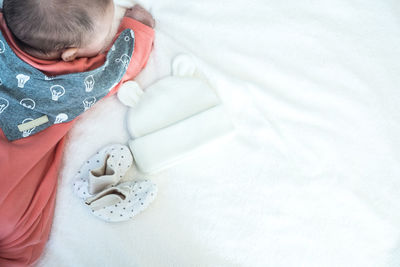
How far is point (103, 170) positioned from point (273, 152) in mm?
469

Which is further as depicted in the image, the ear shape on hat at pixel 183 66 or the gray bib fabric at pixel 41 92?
the ear shape on hat at pixel 183 66

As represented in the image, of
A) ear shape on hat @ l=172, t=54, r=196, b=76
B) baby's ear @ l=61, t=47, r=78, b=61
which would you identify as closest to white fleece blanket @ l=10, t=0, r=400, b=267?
ear shape on hat @ l=172, t=54, r=196, b=76

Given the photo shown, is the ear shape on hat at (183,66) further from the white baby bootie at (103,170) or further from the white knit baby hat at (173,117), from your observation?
the white baby bootie at (103,170)

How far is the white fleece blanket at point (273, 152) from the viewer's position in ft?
2.92

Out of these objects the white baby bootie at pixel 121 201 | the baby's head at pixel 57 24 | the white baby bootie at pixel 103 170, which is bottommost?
the white baby bootie at pixel 121 201

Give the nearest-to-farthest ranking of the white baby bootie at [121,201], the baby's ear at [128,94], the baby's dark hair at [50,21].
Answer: the baby's dark hair at [50,21], the white baby bootie at [121,201], the baby's ear at [128,94]

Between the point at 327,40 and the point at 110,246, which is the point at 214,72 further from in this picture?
the point at 110,246

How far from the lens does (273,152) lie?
97 centimetres

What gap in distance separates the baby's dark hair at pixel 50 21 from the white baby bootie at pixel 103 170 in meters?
0.30

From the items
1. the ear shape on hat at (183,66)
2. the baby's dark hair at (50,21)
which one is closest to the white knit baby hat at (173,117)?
the ear shape on hat at (183,66)

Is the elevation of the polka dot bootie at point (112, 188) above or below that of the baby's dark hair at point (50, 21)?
below

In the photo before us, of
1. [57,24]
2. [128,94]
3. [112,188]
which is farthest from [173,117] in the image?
[57,24]

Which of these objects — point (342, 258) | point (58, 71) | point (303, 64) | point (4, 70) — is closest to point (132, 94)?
point (58, 71)

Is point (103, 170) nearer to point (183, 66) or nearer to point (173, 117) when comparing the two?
point (173, 117)
